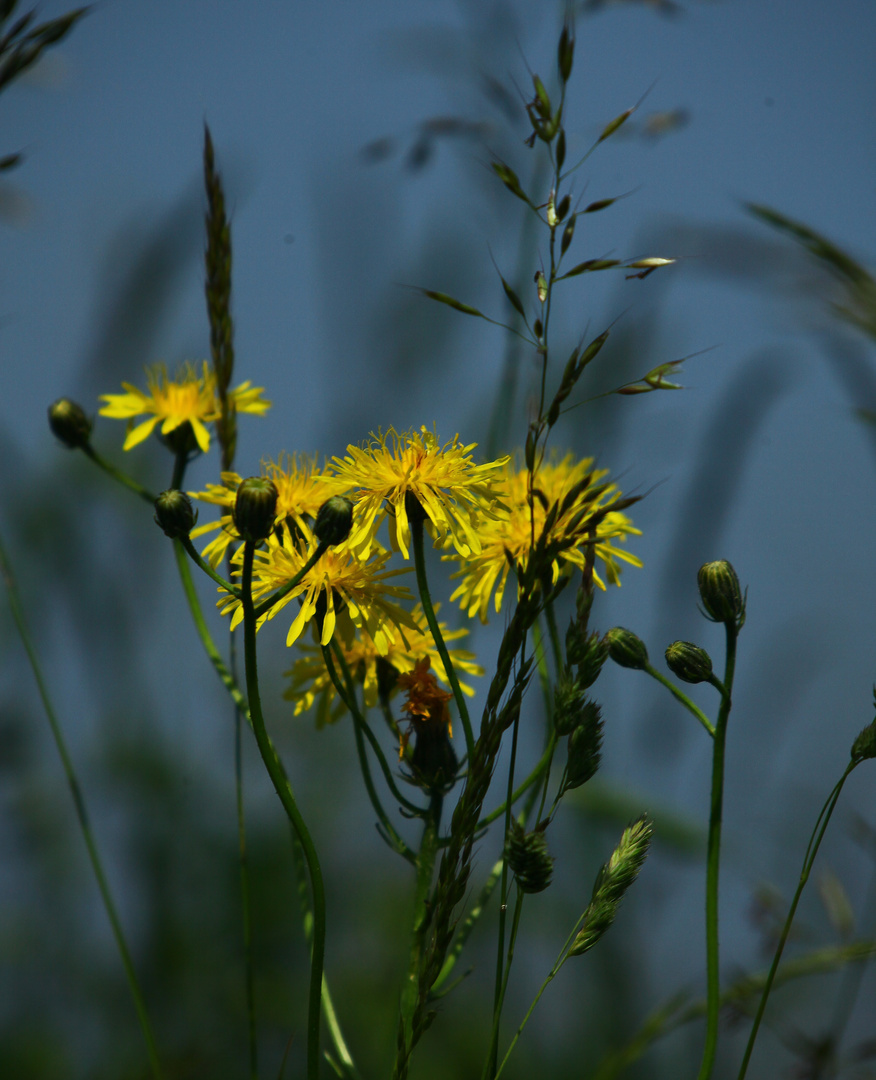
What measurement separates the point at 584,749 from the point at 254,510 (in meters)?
0.29

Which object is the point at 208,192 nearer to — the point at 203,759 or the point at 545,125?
the point at 545,125

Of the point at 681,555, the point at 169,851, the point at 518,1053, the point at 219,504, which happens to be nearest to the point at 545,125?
the point at 219,504

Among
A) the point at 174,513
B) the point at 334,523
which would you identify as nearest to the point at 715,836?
the point at 334,523

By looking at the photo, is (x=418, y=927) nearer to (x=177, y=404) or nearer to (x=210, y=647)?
(x=210, y=647)

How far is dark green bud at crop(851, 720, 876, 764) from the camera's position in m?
0.63

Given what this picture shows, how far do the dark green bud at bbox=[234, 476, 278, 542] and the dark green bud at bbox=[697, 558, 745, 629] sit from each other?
1.24ft

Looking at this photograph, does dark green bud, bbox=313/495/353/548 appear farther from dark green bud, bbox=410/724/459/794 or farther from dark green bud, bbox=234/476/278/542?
dark green bud, bbox=410/724/459/794

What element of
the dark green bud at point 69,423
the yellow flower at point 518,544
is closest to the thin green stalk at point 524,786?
the yellow flower at point 518,544

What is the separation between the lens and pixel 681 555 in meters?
1.26

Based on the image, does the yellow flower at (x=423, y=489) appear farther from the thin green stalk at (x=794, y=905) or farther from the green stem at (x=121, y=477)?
the thin green stalk at (x=794, y=905)

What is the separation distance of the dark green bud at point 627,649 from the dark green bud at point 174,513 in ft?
1.26

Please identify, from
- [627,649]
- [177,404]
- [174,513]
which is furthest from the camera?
[177,404]

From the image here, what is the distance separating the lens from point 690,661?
27.4 inches

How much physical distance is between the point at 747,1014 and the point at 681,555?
0.61 m
